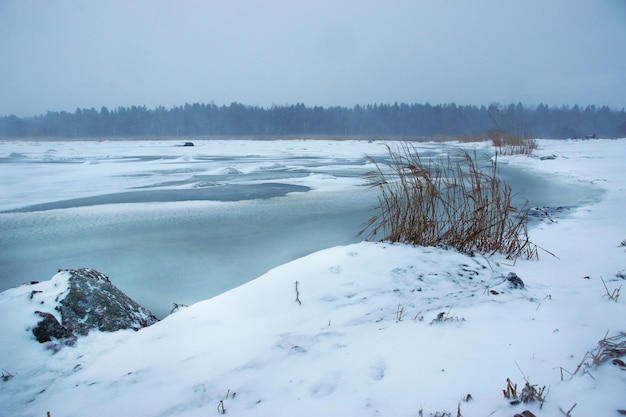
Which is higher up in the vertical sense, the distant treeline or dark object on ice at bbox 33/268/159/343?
the distant treeline

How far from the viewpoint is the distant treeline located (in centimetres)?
7550

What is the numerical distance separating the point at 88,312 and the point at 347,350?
1643 mm

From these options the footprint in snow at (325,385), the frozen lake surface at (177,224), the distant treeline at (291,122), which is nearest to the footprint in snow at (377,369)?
the footprint in snow at (325,385)

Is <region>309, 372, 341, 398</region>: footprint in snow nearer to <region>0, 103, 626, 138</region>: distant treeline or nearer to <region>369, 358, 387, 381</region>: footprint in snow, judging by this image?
<region>369, 358, 387, 381</region>: footprint in snow

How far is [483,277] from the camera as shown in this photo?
2.54 meters

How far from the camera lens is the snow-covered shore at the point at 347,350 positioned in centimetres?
127

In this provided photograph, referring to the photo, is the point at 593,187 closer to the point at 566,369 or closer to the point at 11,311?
the point at 566,369

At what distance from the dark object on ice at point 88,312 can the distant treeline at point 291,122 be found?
71718 millimetres

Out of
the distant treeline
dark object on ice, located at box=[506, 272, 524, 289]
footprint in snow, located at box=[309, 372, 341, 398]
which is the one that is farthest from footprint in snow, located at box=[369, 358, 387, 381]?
the distant treeline

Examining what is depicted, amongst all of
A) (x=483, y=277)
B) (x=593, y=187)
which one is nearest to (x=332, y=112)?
(x=593, y=187)

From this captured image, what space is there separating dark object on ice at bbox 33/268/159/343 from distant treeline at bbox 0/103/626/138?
7172cm

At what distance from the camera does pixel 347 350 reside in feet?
5.35

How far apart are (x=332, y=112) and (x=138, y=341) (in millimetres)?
83469

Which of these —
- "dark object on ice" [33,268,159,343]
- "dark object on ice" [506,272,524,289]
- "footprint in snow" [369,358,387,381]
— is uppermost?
"dark object on ice" [506,272,524,289]
